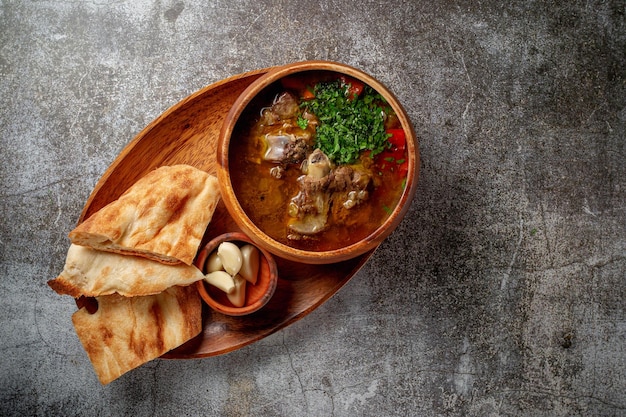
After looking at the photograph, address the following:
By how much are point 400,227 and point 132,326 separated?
133 cm

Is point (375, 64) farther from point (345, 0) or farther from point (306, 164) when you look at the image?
point (306, 164)

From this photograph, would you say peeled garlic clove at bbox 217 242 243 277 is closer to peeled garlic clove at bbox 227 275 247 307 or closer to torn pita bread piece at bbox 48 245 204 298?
peeled garlic clove at bbox 227 275 247 307

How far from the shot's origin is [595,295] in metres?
2.71

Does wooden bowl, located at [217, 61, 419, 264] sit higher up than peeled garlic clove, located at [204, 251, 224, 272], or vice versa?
wooden bowl, located at [217, 61, 419, 264]

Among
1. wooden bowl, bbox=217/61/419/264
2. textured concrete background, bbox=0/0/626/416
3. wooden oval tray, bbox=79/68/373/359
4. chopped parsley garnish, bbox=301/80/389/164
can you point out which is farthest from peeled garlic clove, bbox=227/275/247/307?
chopped parsley garnish, bbox=301/80/389/164

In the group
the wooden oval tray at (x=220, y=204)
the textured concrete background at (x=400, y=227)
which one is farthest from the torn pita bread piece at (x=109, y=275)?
the textured concrete background at (x=400, y=227)

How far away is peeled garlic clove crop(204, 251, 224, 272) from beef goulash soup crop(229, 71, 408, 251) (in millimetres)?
281

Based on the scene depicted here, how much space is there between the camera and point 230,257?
2.16m

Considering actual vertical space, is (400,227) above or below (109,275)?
above

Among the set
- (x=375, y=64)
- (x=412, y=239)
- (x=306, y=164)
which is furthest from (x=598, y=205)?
(x=306, y=164)

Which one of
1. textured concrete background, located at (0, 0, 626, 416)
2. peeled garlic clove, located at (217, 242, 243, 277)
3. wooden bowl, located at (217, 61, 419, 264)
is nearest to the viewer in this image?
wooden bowl, located at (217, 61, 419, 264)

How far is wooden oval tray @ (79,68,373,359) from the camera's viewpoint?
2.24 metres

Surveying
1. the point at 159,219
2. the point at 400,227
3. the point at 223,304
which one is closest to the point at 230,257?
the point at 223,304

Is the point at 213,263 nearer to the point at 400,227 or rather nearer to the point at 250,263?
the point at 250,263
